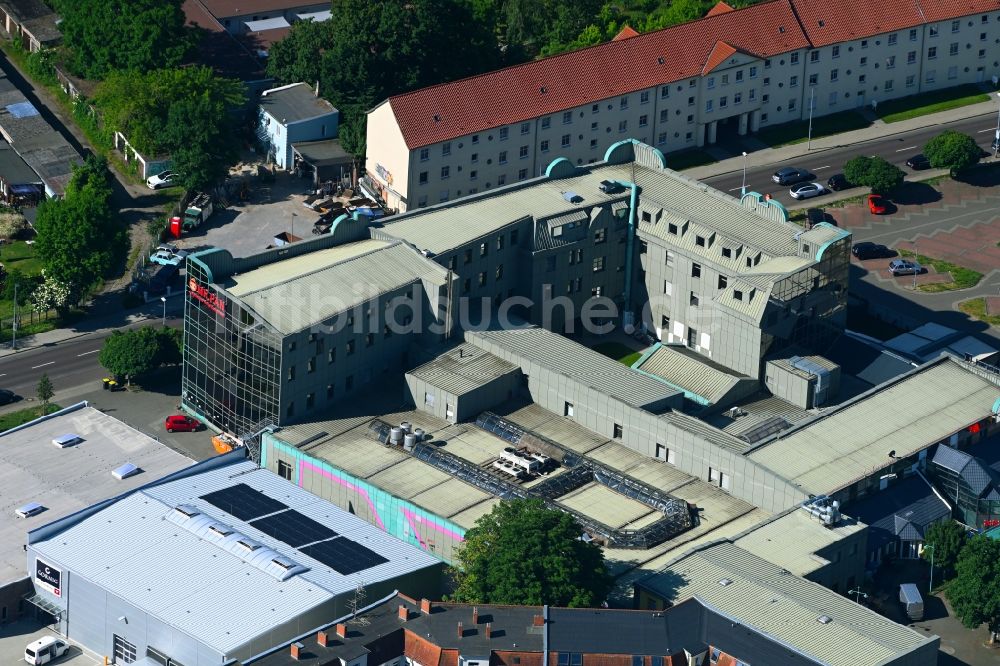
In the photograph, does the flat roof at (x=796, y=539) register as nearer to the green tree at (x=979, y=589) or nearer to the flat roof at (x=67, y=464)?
the green tree at (x=979, y=589)

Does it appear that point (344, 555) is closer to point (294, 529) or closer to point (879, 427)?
point (294, 529)

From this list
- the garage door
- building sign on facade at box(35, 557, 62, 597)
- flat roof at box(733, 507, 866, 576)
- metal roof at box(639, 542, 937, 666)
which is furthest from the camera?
building sign on facade at box(35, 557, 62, 597)

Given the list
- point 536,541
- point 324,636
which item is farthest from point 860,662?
point 324,636

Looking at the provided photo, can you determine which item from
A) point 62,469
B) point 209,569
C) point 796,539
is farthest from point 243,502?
point 796,539

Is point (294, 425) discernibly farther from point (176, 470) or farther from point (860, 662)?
point (860, 662)

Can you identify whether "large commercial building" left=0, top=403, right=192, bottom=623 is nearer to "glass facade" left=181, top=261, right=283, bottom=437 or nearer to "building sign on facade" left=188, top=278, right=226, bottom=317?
"glass facade" left=181, top=261, right=283, bottom=437

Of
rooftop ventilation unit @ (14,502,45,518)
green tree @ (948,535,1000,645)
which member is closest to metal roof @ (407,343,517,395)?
rooftop ventilation unit @ (14,502,45,518)
